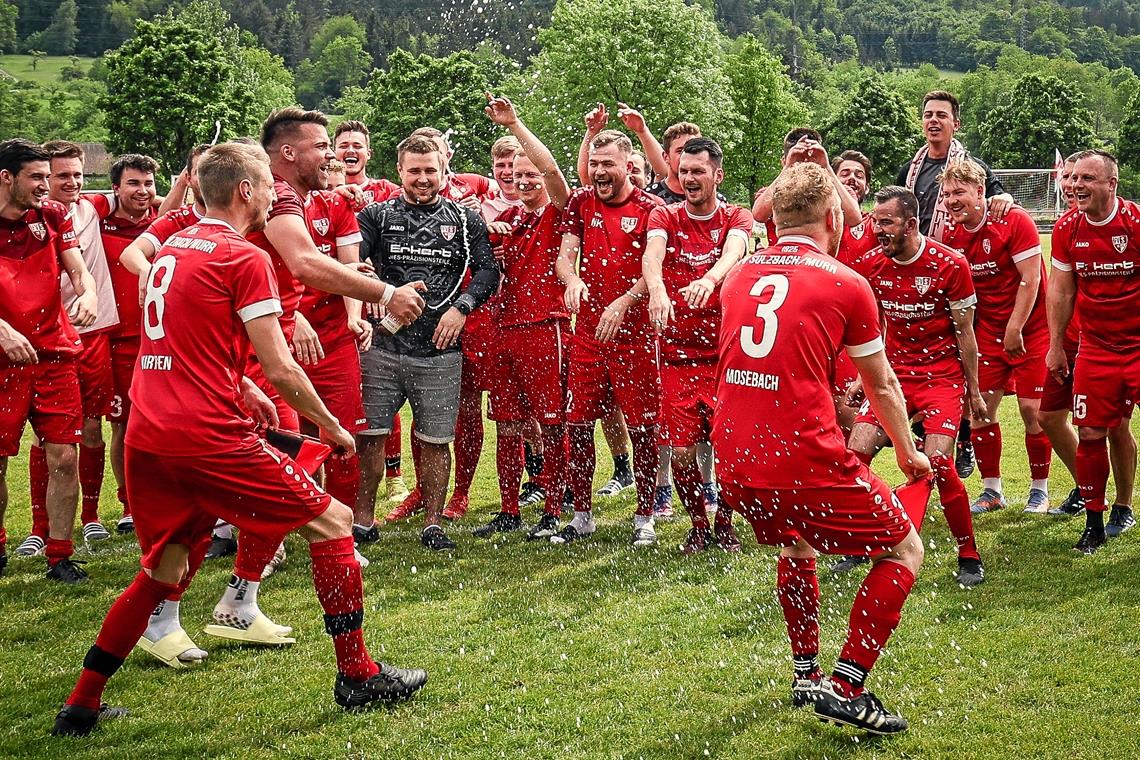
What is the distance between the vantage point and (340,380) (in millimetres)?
7863

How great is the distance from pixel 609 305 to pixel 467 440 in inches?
79.4

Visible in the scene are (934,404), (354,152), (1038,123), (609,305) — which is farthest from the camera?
(1038,123)

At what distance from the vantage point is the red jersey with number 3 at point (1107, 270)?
311 inches

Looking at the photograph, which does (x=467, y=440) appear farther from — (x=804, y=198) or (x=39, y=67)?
(x=39, y=67)

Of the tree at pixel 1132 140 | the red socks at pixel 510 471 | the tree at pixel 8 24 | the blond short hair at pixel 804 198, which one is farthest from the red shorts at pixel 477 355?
the tree at pixel 8 24

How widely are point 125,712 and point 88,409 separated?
415 centimetres

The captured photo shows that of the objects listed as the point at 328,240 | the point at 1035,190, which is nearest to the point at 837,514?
the point at 328,240

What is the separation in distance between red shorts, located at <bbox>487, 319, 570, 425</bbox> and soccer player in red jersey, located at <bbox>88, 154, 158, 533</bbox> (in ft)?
9.75

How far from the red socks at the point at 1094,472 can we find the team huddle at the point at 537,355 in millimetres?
24

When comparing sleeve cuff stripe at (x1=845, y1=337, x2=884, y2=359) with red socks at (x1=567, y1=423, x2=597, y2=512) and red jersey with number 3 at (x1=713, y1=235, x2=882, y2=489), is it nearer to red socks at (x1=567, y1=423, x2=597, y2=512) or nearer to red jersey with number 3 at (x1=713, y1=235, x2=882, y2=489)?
red jersey with number 3 at (x1=713, y1=235, x2=882, y2=489)

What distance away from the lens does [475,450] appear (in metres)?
9.52

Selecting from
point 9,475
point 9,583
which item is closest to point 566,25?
point 9,475

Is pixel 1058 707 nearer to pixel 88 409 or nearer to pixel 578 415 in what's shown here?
pixel 578 415

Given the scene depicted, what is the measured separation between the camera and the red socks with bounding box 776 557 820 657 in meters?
5.24
